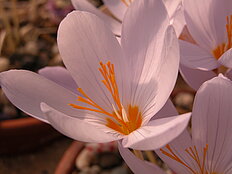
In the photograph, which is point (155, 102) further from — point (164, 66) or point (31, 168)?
point (31, 168)

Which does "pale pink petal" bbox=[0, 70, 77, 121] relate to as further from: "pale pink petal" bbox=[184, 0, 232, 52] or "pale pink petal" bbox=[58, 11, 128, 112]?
"pale pink petal" bbox=[184, 0, 232, 52]

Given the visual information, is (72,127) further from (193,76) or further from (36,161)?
(36,161)

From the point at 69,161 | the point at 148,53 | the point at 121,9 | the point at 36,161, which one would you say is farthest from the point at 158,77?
the point at 36,161

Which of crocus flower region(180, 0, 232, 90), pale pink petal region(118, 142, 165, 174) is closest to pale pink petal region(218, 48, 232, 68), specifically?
crocus flower region(180, 0, 232, 90)

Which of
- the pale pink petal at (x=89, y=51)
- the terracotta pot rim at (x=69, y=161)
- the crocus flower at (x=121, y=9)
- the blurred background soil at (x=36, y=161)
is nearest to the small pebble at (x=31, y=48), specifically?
the blurred background soil at (x=36, y=161)

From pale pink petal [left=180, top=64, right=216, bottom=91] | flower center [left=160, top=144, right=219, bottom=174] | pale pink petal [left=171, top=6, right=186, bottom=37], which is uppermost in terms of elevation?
pale pink petal [left=171, top=6, right=186, bottom=37]

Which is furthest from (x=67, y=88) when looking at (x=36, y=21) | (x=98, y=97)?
(x=36, y=21)

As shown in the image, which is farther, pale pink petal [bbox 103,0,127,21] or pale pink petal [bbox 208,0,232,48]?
pale pink petal [bbox 103,0,127,21]
